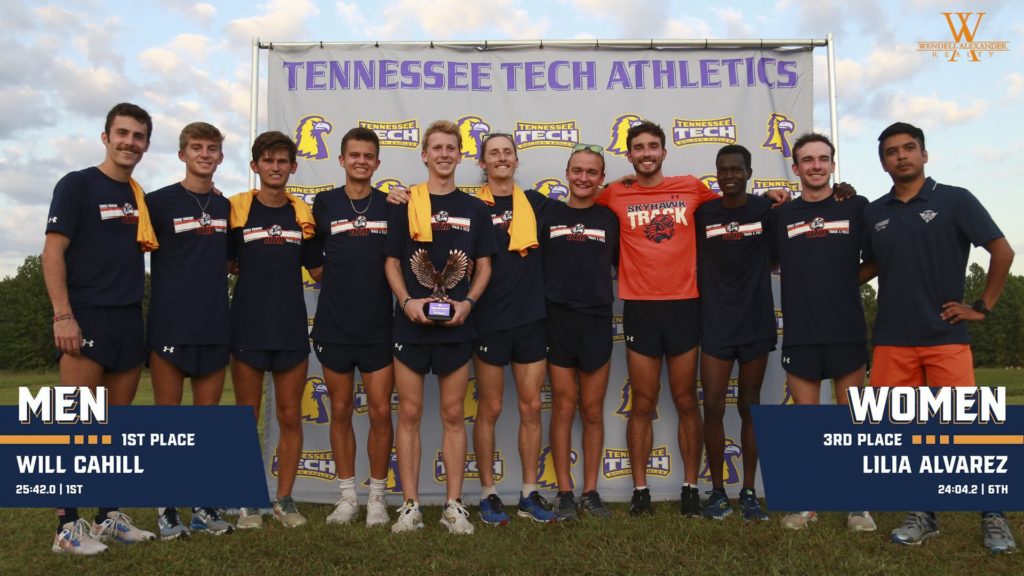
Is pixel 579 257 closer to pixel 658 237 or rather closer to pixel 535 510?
pixel 658 237

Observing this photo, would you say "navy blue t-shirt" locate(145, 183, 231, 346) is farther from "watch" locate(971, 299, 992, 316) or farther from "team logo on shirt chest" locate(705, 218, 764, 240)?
"watch" locate(971, 299, 992, 316)

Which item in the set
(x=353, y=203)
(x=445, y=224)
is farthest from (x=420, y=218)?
(x=353, y=203)

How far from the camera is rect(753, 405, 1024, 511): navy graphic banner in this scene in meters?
3.50

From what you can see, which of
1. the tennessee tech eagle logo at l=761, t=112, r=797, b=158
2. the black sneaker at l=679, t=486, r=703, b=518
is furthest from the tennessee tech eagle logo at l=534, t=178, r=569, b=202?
the black sneaker at l=679, t=486, r=703, b=518

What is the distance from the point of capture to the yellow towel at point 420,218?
4148mm

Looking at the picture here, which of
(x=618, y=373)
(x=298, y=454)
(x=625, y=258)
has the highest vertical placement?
(x=625, y=258)

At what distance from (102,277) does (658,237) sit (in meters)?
3.40

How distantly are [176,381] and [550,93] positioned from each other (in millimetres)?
3473

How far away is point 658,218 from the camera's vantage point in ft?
15.3

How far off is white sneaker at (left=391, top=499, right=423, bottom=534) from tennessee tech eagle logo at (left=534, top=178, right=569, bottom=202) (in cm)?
257

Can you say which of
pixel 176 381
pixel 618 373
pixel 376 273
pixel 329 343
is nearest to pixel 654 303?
pixel 618 373

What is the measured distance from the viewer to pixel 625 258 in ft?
15.4

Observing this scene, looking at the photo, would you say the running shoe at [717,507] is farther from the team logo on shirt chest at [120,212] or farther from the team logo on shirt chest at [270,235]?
the team logo on shirt chest at [120,212]

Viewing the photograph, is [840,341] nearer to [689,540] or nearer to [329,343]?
[689,540]
